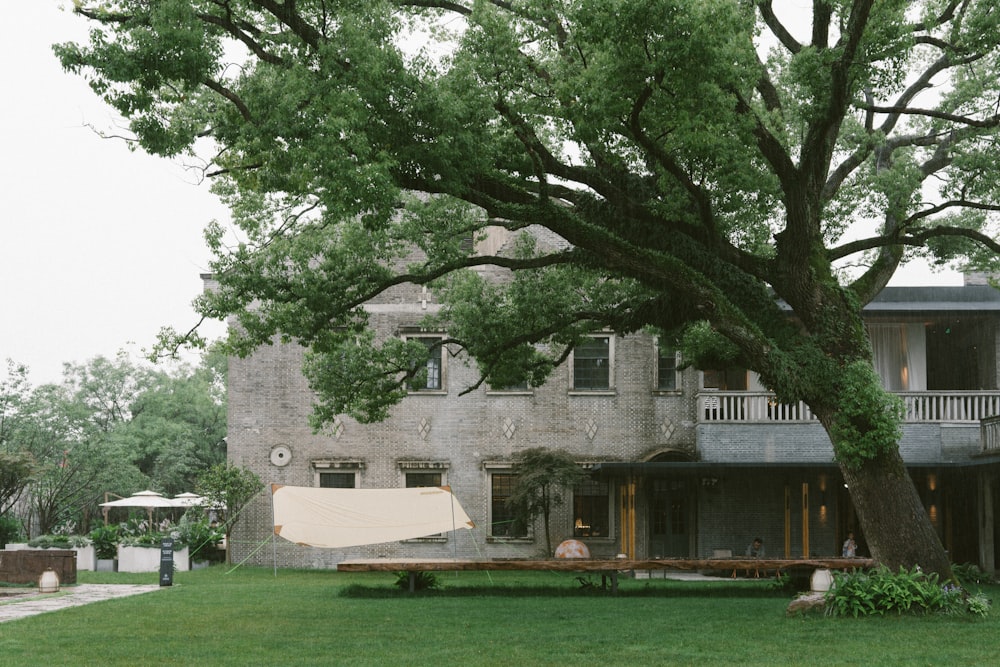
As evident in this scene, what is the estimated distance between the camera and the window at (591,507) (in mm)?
29125

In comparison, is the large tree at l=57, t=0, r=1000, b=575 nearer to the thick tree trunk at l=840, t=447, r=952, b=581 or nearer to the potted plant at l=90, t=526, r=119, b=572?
the thick tree trunk at l=840, t=447, r=952, b=581

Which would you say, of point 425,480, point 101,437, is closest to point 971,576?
point 425,480

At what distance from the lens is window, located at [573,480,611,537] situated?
2912 centimetres

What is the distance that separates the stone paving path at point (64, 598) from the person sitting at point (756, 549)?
13043mm

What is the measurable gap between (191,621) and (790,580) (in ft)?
34.0

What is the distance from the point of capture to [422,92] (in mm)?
12859

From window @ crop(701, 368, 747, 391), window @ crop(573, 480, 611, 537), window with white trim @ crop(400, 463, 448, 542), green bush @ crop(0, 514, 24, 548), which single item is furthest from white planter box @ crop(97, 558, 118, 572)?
window @ crop(701, 368, 747, 391)

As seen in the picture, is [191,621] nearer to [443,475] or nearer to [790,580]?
[790,580]

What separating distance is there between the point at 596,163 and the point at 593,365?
13.1 m

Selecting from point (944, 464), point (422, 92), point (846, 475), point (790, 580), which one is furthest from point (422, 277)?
point (944, 464)

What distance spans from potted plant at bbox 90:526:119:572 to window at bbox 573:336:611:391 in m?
12.1

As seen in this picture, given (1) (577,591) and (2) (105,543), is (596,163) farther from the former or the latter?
(2) (105,543)

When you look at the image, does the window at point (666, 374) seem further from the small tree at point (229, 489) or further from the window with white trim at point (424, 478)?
the small tree at point (229, 489)

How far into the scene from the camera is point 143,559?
28.3 meters
